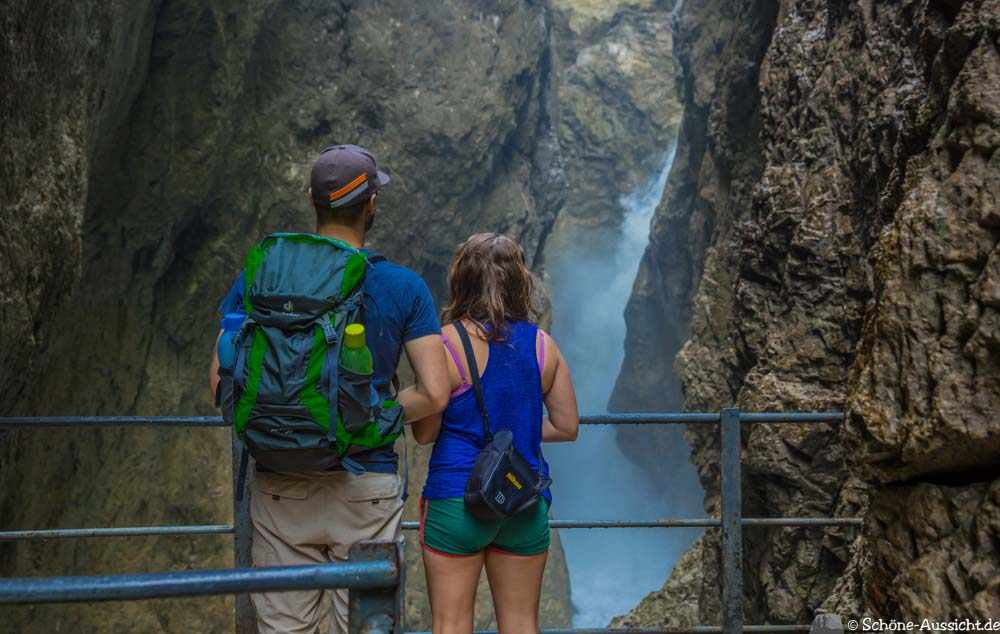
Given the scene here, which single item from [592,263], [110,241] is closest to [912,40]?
[110,241]

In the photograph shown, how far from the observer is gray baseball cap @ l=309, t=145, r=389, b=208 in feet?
7.71

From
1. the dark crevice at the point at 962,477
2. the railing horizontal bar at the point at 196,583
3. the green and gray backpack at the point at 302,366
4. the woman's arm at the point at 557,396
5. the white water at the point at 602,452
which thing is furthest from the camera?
the white water at the point at 602,452

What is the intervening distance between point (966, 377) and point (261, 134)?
1218cm

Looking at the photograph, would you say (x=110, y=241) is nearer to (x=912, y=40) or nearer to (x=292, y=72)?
(x=292, y=72)

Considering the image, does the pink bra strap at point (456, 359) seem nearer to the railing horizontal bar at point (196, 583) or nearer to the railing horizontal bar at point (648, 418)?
the railing horizontal bar at point (648, 418)

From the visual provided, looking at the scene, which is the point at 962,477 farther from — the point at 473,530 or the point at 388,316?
the point at 388,316

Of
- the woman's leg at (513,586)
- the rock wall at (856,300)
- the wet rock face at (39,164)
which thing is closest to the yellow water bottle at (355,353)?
the woman's leg at (513,586)

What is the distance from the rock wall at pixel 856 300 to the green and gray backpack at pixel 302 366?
1310 mm

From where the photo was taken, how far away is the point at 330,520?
2.36 metres

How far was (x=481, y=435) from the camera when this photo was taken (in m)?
2.46

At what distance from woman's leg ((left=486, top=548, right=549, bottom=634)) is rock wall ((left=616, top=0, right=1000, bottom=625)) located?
35.8 inches

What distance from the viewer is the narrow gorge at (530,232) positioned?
2.45 meters

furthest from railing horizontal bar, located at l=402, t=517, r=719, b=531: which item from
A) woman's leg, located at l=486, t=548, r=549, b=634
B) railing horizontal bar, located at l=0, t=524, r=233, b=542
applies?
woman's leg, located at l=486, t=548, r=549, b=634

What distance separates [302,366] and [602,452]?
120 ft
